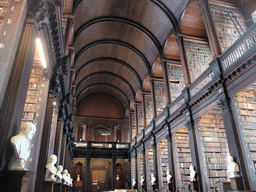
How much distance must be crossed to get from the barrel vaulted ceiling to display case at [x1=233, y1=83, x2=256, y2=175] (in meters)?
4.50

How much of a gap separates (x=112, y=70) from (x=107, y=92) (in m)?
3.92

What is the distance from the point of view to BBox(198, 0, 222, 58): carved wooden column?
655 centimetres

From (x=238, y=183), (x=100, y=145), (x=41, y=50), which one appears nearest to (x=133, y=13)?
(x=41, y=50)

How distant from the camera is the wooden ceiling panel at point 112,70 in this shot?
48.9 ft

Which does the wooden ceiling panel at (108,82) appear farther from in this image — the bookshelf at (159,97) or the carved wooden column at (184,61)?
the carved wooden column at (184,61)

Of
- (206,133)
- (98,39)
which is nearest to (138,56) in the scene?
(98,39)

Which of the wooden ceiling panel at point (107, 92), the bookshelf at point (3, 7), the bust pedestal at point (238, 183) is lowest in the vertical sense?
the bust pedestal at point (238, 183)

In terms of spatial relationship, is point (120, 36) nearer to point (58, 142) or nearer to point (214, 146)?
point (58, 142)

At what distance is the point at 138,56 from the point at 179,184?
7967mm

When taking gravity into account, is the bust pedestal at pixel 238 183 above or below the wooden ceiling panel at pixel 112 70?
below

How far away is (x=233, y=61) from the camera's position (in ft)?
18.7

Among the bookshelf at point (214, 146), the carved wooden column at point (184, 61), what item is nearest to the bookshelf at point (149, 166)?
the bookshelf at point (214, 146)

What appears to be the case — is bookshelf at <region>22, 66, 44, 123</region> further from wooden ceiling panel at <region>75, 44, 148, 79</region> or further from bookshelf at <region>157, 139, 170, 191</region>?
wooden ceiling panel at <region>75, 44, 148, 79</region>

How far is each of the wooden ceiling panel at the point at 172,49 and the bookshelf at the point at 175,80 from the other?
50 centimetres
